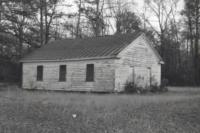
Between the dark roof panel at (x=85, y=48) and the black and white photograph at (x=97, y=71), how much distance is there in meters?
0.12

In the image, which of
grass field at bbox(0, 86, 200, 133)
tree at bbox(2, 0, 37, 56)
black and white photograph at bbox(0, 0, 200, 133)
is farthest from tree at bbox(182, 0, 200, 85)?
grass field at bbox(0, 86, 200, 133)

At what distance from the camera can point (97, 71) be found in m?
22.8

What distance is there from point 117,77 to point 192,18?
81.3 feet

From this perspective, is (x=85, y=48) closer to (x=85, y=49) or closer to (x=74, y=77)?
(x=85, y=49)

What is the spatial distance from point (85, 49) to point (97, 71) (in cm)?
355

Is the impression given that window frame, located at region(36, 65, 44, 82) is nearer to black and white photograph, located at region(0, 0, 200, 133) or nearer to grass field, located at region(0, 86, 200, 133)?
black and white photograph, located at region(0, 0, 200, 133)

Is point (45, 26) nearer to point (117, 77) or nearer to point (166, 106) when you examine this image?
point (117, 77)

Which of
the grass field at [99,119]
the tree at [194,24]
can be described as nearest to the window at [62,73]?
the grass field at [99,119]

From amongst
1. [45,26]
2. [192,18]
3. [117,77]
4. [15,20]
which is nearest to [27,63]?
[15,20]

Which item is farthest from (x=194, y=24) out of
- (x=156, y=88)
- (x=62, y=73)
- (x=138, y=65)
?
(x=62, y=73)

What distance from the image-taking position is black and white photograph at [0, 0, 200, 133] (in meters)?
10.6

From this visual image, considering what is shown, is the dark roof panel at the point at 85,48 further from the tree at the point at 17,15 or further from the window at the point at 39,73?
the tree at the point at 17,15

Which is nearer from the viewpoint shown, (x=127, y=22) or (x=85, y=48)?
(x=85, y=48)

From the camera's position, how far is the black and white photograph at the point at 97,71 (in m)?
10.6
